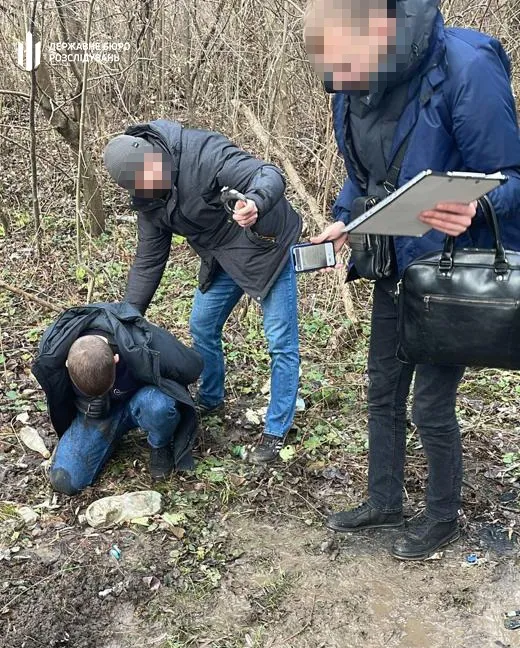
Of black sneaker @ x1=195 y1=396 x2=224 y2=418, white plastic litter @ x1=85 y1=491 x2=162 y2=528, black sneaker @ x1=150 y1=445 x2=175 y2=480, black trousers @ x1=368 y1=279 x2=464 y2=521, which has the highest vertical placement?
black trousers @ x1=368 y1=279 x2=464 y2=521

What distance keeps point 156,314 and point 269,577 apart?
307 cm

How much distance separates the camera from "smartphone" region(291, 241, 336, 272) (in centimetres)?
268

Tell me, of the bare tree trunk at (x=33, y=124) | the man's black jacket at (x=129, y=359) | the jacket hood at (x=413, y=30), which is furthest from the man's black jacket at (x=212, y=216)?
the bare tree trunk at (x=33, y=124)

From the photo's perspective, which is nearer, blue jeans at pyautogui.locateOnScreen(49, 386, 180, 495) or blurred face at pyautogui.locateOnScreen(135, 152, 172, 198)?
blurred face at pyautogui.locateOnScreen(135, 152, 172, 198)

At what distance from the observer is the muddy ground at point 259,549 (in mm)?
2727

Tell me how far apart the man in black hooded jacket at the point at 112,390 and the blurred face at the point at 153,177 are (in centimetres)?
65

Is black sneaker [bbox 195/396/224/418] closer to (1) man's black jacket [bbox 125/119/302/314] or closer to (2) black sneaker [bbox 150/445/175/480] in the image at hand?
(2) black sneaker [bbox 150/445/175/480]

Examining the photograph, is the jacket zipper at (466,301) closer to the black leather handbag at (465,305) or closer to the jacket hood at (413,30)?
the black leather handbag at (465,305)

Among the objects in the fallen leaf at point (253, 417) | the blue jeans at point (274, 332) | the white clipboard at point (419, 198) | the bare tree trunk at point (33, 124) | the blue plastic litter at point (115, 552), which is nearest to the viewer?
the white clipboard at point (419, 198)

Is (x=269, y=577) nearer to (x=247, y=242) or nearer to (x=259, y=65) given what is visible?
(x=247, y=242)

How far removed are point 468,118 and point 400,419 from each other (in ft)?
4.35

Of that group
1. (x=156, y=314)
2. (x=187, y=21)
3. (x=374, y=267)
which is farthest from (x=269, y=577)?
(x=187, y=21)

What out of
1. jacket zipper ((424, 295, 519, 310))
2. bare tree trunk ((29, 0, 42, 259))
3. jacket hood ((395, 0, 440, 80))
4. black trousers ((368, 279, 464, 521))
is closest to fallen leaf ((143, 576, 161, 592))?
black trousers ((368, 279, 464, 521))

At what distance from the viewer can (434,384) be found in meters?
2.62
